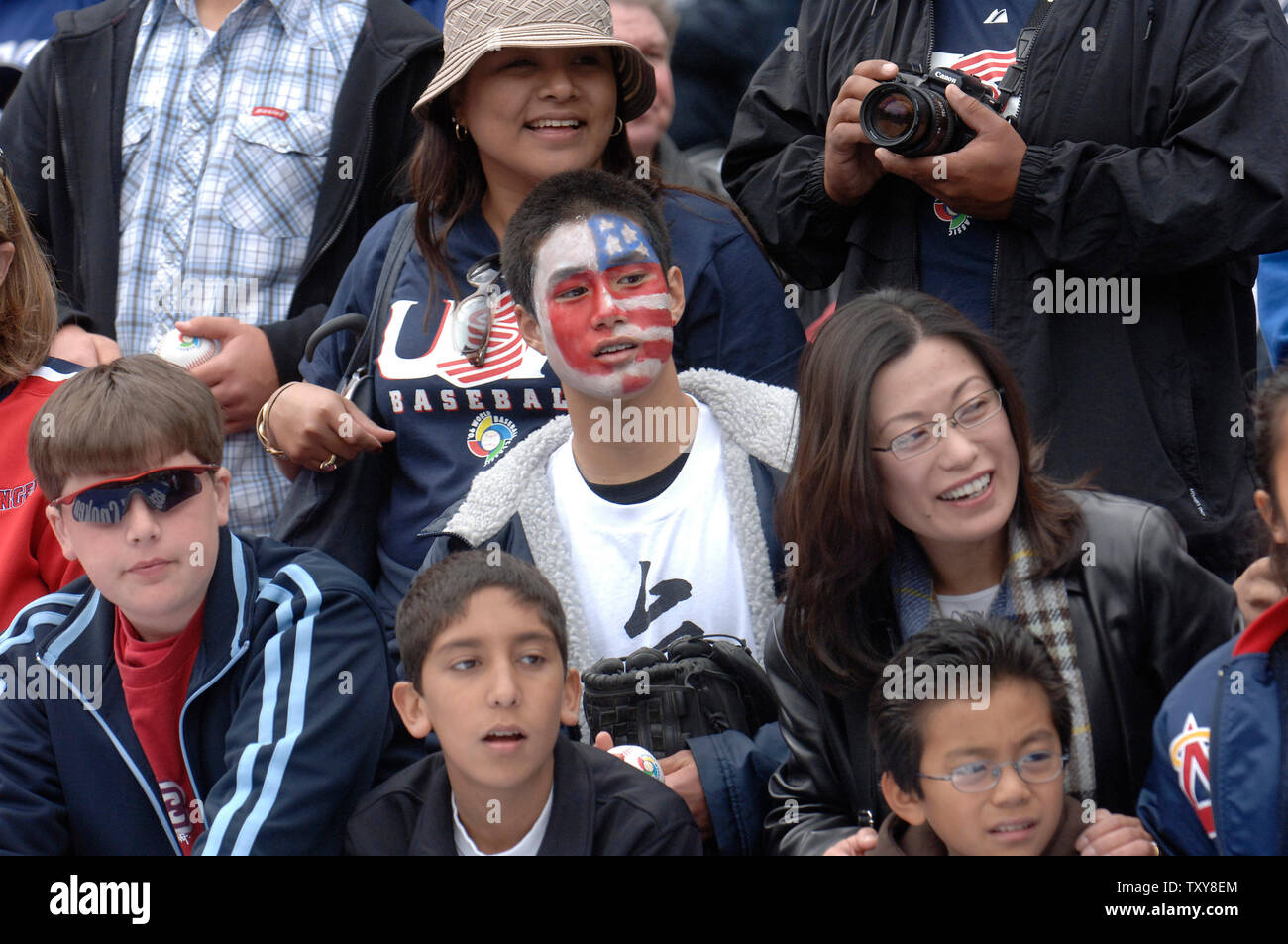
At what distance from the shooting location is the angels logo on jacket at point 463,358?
345 cm

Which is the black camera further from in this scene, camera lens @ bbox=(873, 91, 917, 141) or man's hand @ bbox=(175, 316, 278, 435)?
man's hand @ bbox=(175, 316, 278, 435)

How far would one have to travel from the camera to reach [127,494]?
283 centimetres

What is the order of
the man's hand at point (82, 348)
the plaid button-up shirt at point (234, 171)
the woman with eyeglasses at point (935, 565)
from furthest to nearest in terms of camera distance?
the plaid button-up shirt at point (234, 171)
the man's hand at point (82, 348)
the woman with eyeglasses at point (935, 565)

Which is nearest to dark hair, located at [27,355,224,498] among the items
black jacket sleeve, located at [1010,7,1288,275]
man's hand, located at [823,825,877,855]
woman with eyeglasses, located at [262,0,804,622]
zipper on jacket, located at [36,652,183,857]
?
zipper on jacket, located at [36,652,183,857]

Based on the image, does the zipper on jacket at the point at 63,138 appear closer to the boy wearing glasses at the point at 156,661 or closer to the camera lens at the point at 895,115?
the boy wearing glasses at the point at 156,661

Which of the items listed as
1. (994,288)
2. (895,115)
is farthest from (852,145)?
(994,288)

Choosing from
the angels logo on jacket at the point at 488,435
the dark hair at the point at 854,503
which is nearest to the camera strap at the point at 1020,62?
the dark hair at the point at 854,503

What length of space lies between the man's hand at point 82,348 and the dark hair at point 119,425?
706 millimetres

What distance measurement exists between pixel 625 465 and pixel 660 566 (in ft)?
0.76

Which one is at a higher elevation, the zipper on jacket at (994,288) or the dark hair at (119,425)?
the zipper on jacket at (994,288)

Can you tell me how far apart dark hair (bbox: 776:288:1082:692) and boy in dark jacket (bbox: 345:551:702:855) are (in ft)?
1.31

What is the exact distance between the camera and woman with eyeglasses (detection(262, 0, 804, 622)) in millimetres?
3451

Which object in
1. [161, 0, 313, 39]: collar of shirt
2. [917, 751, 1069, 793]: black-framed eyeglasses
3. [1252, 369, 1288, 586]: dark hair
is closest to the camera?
[917, 751, 1069, 793]: black-framed eyeglasses
